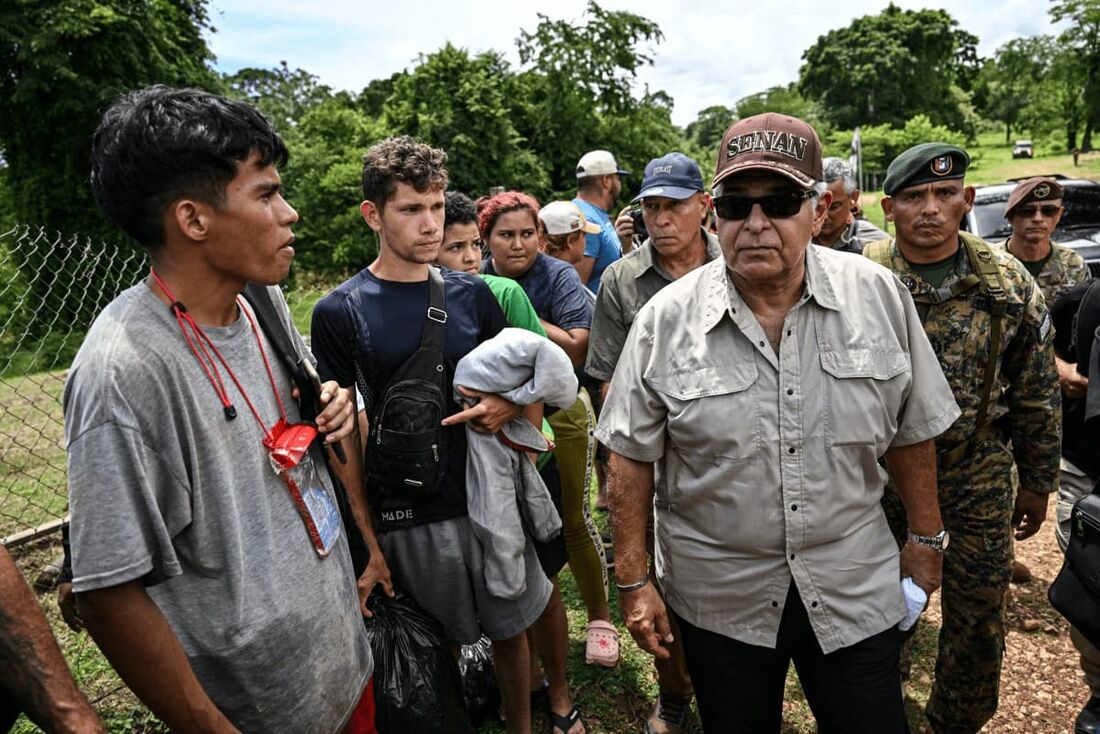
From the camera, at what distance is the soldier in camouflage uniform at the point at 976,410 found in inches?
104

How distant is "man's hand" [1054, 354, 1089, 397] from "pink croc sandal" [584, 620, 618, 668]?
2.26 metres

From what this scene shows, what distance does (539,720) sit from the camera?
9.99 feet

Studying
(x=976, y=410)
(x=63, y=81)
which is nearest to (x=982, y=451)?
(x=976, y=410)

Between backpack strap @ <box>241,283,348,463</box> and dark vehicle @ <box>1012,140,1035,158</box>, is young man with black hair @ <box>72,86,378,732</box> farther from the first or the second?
dark vehicle @ <box>1012,140,1035,158</box>

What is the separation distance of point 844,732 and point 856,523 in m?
0.58

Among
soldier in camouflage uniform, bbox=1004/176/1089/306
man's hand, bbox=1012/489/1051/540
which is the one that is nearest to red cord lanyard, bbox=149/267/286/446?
→ man's hand, bbox=1012/489/1051/540

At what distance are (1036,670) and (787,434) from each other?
8.10 ft

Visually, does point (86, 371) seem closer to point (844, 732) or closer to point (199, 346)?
point (199, 346)

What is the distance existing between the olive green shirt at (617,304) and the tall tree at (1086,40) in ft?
109

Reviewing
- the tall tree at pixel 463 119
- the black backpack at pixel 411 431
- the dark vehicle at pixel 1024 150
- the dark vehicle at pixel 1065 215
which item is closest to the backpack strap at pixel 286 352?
the black backpack at pixel 411 431

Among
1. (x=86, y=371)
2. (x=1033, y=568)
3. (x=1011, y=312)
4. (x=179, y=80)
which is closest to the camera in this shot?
(x=86, y=371)

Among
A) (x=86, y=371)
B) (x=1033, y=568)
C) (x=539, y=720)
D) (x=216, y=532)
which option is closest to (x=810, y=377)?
(x=216, y=532)

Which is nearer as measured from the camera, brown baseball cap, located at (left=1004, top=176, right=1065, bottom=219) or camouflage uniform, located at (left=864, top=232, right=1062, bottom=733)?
camouflage uniform, located at (left=864, top=232, right=1062, bottom=733)

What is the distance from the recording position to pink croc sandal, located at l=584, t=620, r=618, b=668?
319 cm
